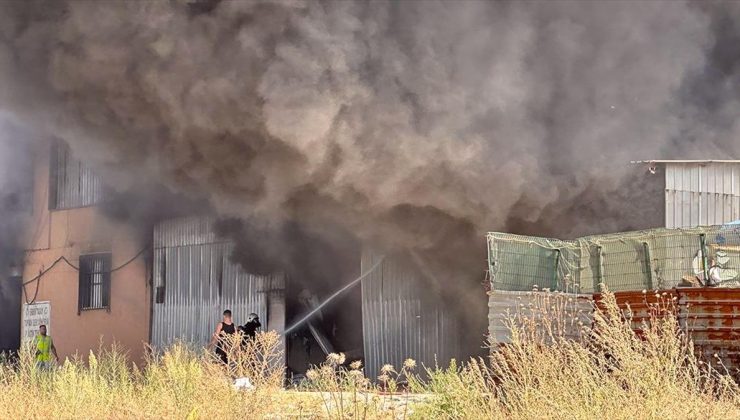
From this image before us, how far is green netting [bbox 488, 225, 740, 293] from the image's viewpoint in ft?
37.7

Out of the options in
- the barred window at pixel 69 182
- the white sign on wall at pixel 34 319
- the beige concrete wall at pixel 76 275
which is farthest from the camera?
the white sign on wall at pixel 34 319

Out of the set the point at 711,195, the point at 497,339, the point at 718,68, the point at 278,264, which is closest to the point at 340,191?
the point at 278,264

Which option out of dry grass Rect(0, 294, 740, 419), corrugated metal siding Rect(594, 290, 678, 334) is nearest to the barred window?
dry grass Rect(0, 294, 740, 419)

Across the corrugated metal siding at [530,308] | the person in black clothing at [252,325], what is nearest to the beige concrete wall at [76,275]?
the person in black clothing at [252,325]

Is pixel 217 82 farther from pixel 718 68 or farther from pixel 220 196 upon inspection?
pixel 718 68

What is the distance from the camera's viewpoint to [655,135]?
1427 cm

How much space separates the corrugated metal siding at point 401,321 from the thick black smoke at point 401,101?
49cm

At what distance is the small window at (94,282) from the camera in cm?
2019

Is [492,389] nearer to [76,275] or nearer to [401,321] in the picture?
[401,321]

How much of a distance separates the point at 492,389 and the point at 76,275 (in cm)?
1362

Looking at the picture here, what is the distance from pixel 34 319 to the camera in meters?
21.4

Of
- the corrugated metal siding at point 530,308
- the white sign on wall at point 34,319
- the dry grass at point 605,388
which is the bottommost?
the white sign on wall at point 34,319

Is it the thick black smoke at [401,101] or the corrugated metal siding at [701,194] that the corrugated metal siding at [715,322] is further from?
the thick black smoke at [401,101]

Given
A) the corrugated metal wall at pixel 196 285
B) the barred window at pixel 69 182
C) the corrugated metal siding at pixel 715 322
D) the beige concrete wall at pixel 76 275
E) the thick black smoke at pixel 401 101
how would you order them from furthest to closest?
the barred window at pixel 69 182 → the beige concrete wall at pixel 76 275 → the corrugated metal wall at pixel 196 285 → the thick black smoke at pixel 401 101 → the corrugated metal siding at pixel 715 322
